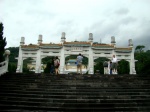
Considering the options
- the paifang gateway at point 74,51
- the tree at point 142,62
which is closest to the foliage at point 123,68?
the tree at point 142,62

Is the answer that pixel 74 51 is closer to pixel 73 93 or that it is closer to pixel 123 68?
pixel 123 68

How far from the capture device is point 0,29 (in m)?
13.2

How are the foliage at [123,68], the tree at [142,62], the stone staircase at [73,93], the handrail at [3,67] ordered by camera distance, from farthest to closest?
the foliage at [123,68], the tree at [142,62], the handrail at [3,67], the stone staircase at [73,93]

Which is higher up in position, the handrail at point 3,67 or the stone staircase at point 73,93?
the handrail at point 3,67

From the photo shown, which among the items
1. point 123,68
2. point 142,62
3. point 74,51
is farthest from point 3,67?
point 142,62

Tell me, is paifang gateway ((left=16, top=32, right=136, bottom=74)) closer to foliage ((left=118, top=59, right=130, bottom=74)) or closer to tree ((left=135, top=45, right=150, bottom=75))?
tree ((left=135, top=45, right=150, bottom=75))

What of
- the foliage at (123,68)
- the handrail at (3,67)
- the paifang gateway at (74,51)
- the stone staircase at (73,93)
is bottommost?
the stone staircase at (73,93)

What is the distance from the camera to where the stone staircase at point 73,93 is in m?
7.51

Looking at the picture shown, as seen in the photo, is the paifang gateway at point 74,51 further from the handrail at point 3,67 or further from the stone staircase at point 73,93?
the stone staircase at point 73,93

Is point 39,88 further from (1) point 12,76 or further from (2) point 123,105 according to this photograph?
(2) point 123,105

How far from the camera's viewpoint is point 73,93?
861cm

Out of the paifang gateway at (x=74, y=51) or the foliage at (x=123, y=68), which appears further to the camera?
the foliage at (x=123, y=68)

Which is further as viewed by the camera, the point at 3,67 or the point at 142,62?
the point at 142,62

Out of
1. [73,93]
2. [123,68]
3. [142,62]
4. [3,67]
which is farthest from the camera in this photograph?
[142,62]
